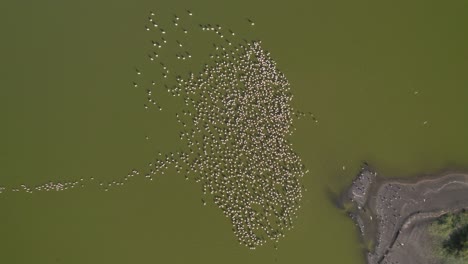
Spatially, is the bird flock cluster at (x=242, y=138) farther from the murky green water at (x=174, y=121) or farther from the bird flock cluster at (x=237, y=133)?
the murky green water at (x=174, y=121)

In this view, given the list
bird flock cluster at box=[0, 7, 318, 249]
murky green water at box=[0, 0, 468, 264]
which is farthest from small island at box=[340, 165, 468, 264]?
bird flock cluster at box=[0, 7, 318, 249]

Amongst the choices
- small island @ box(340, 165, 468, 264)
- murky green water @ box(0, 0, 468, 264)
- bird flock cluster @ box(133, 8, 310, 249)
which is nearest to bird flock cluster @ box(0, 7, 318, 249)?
bird flock cluster @ box(133, 8, 310, 249)

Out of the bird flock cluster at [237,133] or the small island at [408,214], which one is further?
the bird flock cluster at [237,133]

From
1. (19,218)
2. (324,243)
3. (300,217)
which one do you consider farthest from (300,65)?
(19,218)

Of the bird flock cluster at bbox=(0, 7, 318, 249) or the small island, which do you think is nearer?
the small island

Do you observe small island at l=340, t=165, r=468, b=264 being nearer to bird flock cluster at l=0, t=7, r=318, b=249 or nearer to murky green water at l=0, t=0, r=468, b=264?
murky green water at l=0, t=0, r=468, b=264

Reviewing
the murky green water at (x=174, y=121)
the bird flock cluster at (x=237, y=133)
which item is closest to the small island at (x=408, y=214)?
the murky green water at (x=174, y=121)

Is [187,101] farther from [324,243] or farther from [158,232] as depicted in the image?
[324,243]
